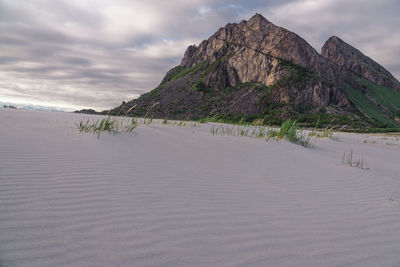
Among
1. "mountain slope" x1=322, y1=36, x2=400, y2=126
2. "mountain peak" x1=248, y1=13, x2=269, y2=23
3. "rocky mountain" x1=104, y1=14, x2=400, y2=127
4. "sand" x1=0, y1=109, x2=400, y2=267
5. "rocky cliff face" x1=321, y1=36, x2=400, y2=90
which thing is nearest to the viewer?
"sand" x1=0, y1=109, x2=400, y2=267

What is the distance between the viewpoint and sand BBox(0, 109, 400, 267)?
1.33 meters

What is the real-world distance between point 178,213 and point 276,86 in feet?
213

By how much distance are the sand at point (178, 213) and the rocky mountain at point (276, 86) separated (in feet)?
150

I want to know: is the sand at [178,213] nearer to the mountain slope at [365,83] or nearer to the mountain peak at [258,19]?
the mountain slope at [365,83]

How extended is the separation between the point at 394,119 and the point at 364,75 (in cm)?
2999

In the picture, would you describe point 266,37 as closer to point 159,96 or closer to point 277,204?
point 159,96

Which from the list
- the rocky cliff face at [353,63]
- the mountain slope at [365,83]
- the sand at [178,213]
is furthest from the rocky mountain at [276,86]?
the sand at [178,213]

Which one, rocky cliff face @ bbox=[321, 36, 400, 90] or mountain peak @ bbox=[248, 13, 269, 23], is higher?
mountain peak @ bbox=[248, 13, 269, 23]

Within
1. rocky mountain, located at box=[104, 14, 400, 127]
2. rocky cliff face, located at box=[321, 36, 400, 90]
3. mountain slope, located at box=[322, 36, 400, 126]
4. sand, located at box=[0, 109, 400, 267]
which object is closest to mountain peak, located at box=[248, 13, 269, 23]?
rocky mountain, located at box=[104, 14, 400, 127]

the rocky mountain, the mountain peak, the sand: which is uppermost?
the mountain peak

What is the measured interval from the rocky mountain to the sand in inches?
1801

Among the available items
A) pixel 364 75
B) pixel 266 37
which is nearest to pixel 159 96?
pixel 266 37

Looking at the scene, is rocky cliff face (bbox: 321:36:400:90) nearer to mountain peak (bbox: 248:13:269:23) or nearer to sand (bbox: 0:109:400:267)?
mountain peak (bbox: 248:13:269:23)

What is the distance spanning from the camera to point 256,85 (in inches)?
2672
